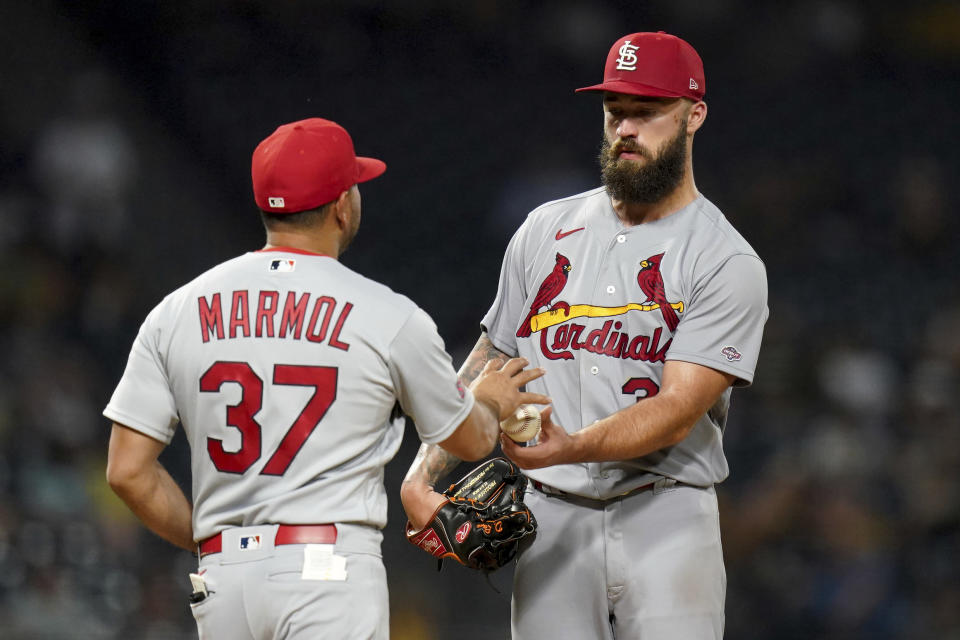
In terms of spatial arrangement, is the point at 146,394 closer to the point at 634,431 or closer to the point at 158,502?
the point at 158,502

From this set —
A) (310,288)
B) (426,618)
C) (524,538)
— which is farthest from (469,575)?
(310,288)

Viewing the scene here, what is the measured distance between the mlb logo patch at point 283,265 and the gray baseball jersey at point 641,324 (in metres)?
0.86

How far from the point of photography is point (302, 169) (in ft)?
8.89

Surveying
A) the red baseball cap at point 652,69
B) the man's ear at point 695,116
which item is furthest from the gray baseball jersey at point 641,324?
the red baseball cap at point 652,69

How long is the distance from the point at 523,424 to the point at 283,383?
0.64 meters

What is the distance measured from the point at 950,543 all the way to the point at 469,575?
2.63 meters

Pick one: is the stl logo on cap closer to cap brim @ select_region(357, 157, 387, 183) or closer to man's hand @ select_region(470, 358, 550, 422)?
cap brim @ select_region(357, 157, 387, 183)

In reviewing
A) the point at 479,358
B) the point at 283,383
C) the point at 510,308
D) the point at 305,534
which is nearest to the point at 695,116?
the point at 510,308

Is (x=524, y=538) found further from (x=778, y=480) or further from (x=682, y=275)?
(x=778, y=480)

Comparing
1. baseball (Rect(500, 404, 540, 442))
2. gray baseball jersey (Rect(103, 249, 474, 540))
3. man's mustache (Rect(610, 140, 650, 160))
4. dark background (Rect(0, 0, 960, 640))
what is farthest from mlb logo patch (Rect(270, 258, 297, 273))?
dark background (Rect(0, 0, 960, 640))

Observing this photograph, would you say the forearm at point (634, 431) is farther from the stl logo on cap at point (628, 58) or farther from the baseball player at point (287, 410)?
the stl logo on cap at point (628, 58)

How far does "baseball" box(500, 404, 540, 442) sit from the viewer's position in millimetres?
2898

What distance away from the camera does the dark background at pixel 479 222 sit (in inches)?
251

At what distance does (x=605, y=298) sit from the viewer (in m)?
3.20
